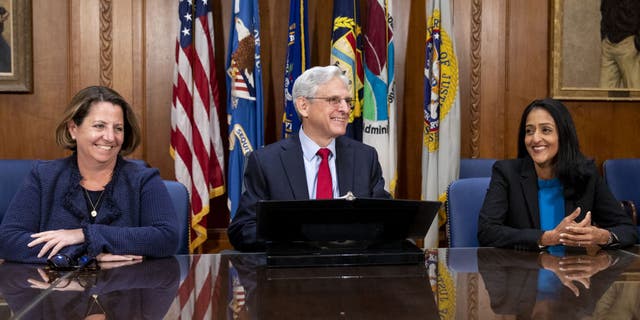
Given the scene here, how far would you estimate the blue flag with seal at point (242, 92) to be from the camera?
480 cm

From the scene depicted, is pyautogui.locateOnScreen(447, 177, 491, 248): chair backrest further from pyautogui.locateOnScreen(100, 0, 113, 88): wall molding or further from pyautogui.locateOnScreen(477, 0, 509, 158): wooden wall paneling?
pyautogui.locateOnScreen(100, 0, 113, 88): wall molding

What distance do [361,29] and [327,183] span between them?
8.32 ft

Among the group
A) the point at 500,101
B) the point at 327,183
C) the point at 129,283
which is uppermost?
the point at 500,101

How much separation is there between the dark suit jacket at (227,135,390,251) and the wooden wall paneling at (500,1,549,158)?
2.69 m

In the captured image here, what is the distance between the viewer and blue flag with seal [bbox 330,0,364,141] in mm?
4836

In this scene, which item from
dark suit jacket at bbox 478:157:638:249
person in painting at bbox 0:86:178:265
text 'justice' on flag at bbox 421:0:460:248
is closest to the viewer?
person in painting at bbox 0:86:178:265

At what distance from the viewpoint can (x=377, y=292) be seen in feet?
5.56

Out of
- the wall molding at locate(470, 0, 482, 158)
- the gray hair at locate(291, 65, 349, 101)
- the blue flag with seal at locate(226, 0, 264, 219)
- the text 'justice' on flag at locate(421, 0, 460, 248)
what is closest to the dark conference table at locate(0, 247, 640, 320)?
the gray hair at locate(291, 65, 349, 101)

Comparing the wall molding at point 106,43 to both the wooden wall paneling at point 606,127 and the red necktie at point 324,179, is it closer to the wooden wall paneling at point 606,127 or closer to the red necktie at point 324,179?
the red necktie at point 324,179

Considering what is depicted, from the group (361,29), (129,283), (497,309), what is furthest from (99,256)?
(361,29)

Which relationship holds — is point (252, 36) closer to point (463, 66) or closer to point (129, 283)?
point (463, 66)

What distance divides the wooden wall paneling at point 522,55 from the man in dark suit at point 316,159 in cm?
267

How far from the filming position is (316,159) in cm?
297

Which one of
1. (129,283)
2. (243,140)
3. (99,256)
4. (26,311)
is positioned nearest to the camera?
(26,311)
